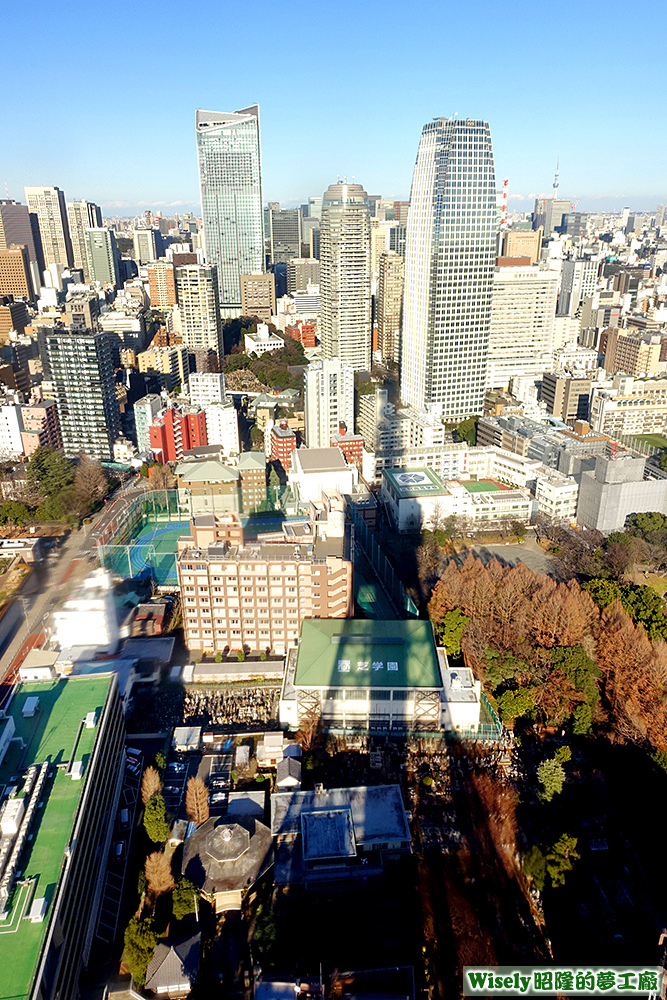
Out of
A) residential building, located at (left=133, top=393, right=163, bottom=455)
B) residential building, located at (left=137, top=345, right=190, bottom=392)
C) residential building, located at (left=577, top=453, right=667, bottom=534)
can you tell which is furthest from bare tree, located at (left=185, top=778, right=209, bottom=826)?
residential building, located at (left=137, top=345, right=190, bottom=392)

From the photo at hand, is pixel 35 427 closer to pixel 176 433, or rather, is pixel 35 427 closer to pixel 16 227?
pixel 176 433

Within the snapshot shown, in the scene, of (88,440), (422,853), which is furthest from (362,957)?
(88,440)

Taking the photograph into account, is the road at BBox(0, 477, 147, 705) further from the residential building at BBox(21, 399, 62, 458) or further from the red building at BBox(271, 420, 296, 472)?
the red building at BBox(271, 420, 296, 472)

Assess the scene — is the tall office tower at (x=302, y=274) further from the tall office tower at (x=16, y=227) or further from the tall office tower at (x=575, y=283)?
the tall office tower at (x=16, y=227)

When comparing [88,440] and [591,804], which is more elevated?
[88,440]

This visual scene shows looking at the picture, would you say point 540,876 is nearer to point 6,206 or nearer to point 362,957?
point 362,957

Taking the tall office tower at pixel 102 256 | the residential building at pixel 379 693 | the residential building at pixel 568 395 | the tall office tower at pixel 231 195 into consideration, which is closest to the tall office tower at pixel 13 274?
the tall office tower at pixel 102 256
